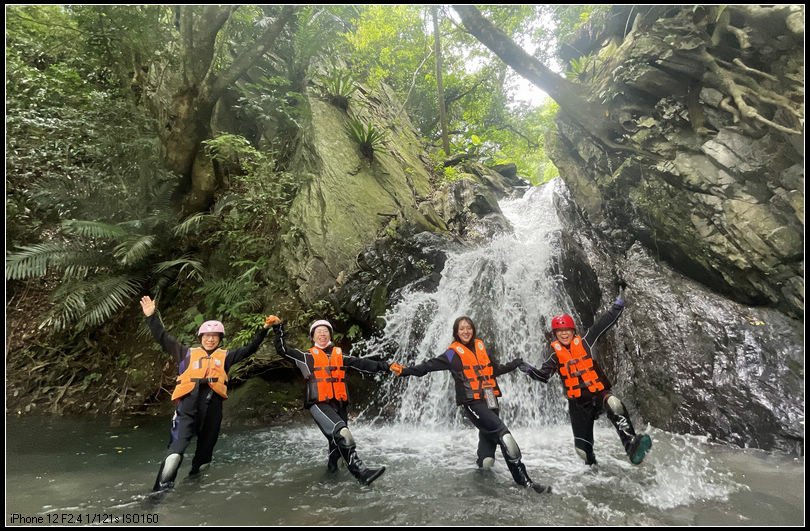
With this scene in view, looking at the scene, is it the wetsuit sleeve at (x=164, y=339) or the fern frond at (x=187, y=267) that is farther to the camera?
the fern frond at (x=187, y=267)

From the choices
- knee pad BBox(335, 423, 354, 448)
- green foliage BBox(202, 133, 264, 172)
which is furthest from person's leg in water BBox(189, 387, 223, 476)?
green foliage BBox(202, 133, 264, 172)

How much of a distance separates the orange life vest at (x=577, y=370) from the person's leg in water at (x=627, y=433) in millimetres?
198

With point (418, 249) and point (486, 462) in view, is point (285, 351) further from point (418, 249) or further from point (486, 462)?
point (418, 249)

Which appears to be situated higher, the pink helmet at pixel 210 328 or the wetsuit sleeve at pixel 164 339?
the pink helmet at pixel 210 328

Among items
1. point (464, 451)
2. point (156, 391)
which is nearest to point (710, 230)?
point (464, 451)

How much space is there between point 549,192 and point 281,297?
33.5 feet

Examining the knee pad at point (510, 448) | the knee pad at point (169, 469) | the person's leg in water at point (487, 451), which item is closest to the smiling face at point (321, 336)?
the knee pad at point (169, 469)

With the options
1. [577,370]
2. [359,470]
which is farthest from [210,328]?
[577,370]

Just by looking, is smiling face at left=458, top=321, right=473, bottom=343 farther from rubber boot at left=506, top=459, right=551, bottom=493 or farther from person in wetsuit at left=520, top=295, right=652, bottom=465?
rubber boot at left=506, top=459, right=551, bottom=493

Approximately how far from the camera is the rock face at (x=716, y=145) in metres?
5.35

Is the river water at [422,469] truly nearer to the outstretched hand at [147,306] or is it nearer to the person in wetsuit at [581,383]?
the person in wetsuit at [581,383]

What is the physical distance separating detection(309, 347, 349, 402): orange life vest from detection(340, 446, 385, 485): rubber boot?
61 cm

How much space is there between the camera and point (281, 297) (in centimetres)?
751

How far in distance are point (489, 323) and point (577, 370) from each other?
10.1 ft
